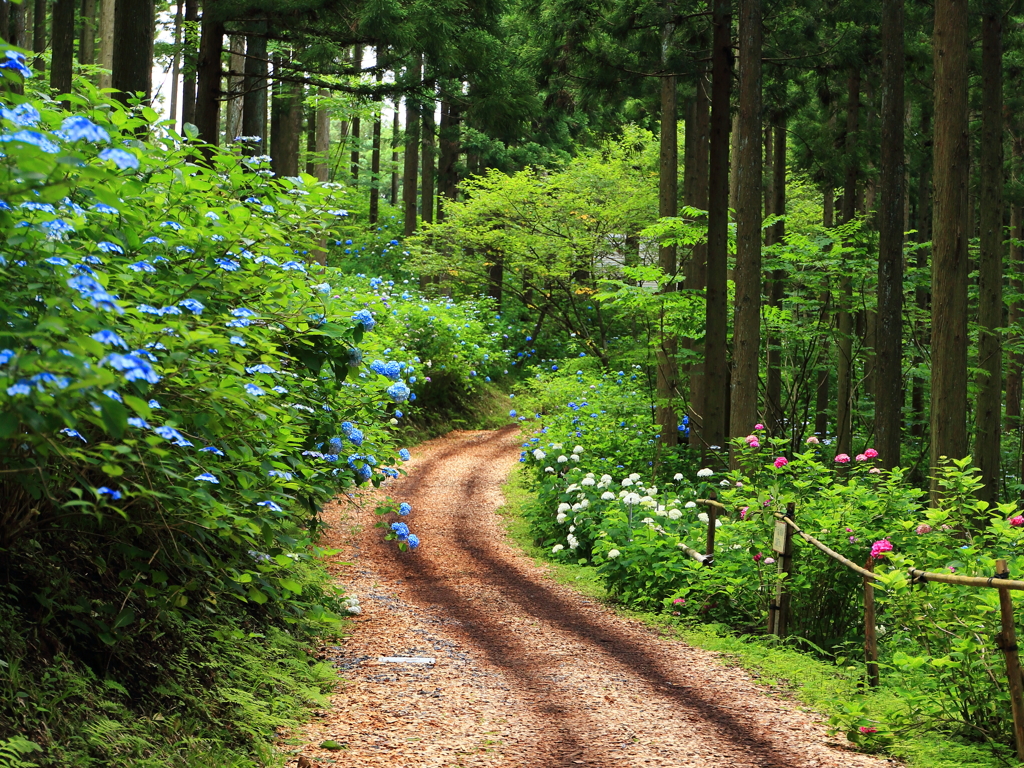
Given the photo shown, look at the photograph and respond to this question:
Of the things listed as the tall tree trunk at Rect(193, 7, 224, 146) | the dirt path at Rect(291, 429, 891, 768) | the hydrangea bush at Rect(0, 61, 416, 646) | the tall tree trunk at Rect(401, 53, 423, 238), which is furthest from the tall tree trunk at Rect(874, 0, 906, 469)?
the tall tree trunk at Rect(401, 53, 423, 238)

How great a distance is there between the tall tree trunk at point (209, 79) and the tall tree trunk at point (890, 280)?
8.16 metres

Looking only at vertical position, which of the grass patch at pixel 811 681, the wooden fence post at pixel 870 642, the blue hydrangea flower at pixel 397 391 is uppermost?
the blue hydrangea flower at pixel 397 391

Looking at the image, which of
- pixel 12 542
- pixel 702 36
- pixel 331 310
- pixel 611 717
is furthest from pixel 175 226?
pixel 702 36

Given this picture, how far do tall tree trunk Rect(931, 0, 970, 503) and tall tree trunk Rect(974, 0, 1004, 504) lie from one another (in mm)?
3702

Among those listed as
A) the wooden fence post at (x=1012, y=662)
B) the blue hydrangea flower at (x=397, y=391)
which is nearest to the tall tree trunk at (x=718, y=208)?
the blue hydrangea flower at (x=397, y=391)

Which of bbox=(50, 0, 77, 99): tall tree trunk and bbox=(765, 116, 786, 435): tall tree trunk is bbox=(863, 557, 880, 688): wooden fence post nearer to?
bbox=(765, 116, 786, 435): tall tree trunk

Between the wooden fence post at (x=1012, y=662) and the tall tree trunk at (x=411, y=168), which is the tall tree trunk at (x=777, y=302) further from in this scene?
the tall tree trunk at (x=411, y=168)

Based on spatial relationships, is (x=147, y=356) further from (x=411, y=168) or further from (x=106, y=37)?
(x=411, y=168)

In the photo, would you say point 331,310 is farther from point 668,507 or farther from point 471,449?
point 471,449

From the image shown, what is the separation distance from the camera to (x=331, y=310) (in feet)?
13.6

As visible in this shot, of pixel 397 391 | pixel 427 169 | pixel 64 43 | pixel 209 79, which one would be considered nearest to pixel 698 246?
pixel 209 79

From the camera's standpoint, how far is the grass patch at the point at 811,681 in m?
4.52

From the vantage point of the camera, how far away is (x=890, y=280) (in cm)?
1096

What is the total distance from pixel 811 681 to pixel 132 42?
6.82 meters
